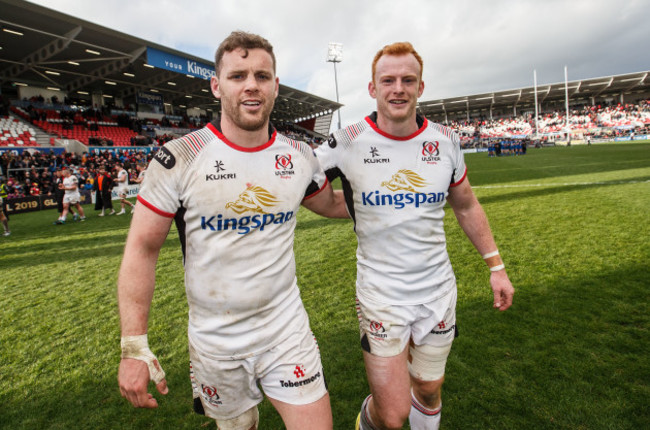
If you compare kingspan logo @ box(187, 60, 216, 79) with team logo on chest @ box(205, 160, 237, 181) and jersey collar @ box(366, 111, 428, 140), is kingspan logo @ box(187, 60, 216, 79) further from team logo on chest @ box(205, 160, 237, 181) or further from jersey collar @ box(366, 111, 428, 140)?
team logo on chest @ box(205, 160, 237, 181)

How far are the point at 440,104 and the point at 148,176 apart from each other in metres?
71.1

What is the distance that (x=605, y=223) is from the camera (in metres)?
7.27

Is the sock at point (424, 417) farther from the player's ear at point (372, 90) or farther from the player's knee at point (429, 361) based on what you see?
the player's ear at point (372, 90)

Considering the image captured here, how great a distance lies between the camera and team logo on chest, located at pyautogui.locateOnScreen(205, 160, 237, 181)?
180 cm

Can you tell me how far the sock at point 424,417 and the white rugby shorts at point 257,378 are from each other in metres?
0.91

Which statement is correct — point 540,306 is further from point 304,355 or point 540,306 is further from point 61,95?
point 61,95

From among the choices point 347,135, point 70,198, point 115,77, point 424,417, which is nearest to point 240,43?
point 347,135

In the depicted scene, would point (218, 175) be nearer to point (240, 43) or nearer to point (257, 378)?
point (240, 43)

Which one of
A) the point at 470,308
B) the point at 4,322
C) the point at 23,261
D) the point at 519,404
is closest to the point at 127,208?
the point at 23,261

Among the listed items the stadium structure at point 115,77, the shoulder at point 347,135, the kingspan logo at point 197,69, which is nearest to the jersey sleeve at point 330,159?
the shoulder at point 347,135

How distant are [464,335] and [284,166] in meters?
2.85

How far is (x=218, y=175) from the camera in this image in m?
1.82

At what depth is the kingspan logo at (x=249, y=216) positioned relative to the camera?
1.79 m

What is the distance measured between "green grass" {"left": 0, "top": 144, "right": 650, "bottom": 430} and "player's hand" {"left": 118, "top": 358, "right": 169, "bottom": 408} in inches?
60.9
